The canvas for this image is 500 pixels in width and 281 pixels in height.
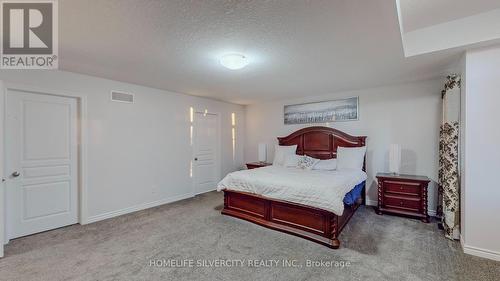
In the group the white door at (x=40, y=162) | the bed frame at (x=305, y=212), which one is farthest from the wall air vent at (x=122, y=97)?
the bed frame at (x=305, y=212)

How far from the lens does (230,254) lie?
2.48 meters

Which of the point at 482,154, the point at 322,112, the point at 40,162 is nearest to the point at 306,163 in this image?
the point at 322,112

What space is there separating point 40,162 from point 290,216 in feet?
12.2

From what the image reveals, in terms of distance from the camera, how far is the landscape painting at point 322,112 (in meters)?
4.59

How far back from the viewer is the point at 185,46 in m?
2.40

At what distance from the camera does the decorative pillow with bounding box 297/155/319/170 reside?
4324 millimetres

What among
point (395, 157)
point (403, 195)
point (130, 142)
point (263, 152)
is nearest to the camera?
point (403, 195)

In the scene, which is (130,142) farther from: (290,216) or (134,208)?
(290,216)

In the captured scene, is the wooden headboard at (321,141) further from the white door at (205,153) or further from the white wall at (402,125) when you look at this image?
the white door at (205,153)

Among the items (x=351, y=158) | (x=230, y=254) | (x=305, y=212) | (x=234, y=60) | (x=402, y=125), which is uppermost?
(x=234, y=60)

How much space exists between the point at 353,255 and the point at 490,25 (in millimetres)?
2859

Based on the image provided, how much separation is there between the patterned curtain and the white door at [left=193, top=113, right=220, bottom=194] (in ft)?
14.7

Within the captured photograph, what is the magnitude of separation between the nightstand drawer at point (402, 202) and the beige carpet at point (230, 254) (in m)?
0.23

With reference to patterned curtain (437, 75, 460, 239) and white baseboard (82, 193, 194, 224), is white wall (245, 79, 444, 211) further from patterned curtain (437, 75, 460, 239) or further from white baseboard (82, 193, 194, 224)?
white baseboard (82, 193, 194, 224)
